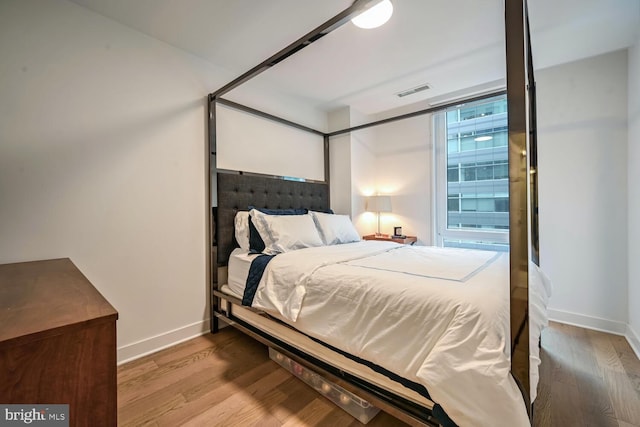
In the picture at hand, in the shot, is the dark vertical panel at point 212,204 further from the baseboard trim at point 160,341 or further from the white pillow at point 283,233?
the white pillow at point 283,233

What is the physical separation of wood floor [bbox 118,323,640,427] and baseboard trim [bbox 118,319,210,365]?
0.19 ft

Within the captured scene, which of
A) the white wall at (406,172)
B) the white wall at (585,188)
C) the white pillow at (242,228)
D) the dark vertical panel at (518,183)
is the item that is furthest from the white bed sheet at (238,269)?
the white wall at (585,188)

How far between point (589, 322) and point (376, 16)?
3.25m

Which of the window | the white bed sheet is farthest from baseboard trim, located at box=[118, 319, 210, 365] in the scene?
the window

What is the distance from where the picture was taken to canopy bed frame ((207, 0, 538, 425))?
94 cm

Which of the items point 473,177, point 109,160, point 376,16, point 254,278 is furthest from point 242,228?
point 473,177

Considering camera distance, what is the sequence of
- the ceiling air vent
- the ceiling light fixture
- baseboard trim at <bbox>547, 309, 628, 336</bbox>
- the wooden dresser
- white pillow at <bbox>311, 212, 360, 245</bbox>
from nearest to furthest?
the wooden dresser < the ceiling light fixture < baseboard trim at <bbox>547, 309, 628, 336</bbox> < white pillow at <bbox>311, 212, 360, 245</bbox> < the ceiling air vent

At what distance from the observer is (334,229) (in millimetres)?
2836

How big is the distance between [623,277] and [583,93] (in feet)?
5.59

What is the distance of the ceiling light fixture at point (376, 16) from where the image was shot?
5.89 ft

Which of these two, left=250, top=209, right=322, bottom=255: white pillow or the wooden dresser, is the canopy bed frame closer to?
left=250, top=209, right=322, bottom=255: white pillow

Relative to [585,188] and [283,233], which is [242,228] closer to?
[283,233]

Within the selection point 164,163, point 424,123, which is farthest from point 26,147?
point 424,123

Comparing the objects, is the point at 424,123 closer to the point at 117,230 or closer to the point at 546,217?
the point at 546,217
